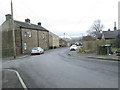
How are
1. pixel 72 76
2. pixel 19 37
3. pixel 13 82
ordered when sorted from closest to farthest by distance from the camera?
pixel 13 82
pixel 72 76
pixel 19 37

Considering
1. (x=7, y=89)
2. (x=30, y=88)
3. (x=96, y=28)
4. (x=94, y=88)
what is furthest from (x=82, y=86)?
(x=96, y=28)

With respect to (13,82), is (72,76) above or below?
above

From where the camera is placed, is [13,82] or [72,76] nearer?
[13,82]

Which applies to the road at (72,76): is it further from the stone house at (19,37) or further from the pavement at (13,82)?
the stone house at (19,37)

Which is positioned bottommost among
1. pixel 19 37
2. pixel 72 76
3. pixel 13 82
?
pixel 13 82

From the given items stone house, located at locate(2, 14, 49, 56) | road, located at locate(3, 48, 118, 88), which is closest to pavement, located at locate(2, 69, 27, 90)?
road, located at locate(3, 48, 118, 88)

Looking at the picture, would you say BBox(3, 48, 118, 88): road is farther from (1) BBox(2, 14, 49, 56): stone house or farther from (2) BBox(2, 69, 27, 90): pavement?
(1) BBox(2, 14, 49, 56): stone house

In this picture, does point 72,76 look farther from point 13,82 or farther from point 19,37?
point 19,37

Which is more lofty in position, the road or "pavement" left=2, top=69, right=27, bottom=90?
→ the road

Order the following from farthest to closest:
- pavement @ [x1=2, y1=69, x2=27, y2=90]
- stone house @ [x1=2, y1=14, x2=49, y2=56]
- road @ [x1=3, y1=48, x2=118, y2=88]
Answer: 1. stone house @ [x1=2, y1=14, x2=49, y2=56]
2. pavement @ [x1=2, y1=69, x2=27, y2=90]
3. road @ [x1=3, y1=48, x2=118, y2=88]

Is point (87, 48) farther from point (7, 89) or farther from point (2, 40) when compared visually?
point (2, 40)

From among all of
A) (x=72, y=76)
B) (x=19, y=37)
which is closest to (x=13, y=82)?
(x=72, y=76)

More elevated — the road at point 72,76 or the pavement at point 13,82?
the road at point 72,76

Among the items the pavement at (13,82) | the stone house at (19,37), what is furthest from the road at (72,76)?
the stone house at (19,37)
